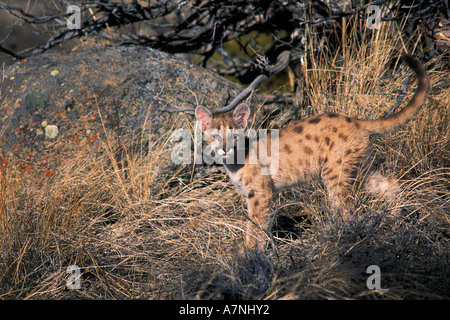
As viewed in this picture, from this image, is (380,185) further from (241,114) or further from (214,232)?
(214,232)

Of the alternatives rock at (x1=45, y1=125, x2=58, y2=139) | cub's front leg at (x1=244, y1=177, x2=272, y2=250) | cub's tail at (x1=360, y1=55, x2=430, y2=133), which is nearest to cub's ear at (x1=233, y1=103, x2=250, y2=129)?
cub's front leg at (x1=244, y1=177, x2=272, y2=250)

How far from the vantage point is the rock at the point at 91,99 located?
4461 millimetres

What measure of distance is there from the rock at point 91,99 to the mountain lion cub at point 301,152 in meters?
0.89

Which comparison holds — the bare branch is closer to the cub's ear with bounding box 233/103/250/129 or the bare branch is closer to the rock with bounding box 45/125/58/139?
the cub's ear with bounding box 233/103/250/129

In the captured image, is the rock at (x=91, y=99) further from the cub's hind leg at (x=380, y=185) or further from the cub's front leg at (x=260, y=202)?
the cub's hind leg at (x=380, y=185)

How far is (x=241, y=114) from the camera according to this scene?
398 centimetres

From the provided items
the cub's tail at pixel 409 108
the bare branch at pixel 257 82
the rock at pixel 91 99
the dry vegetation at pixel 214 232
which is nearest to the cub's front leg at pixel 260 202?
the dry vegetation at pixel 214 232

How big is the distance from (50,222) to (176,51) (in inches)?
152

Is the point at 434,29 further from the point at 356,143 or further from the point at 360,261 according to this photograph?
the point at 360,261

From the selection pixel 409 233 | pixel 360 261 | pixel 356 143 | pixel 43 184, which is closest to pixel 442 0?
pixel 356 143

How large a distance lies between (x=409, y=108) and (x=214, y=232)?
198 centimetres

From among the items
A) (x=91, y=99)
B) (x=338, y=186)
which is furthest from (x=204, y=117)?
(x=91, y=99)

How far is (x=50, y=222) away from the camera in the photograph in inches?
140

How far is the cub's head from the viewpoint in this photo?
12.7ft
